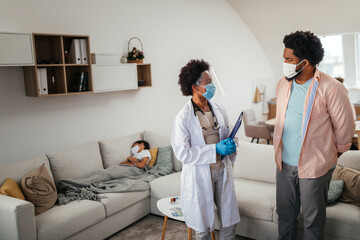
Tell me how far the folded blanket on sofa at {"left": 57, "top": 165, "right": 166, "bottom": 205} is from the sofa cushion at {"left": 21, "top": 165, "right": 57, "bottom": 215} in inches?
5.3

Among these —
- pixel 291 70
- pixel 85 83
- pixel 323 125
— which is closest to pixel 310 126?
pixel 323 125

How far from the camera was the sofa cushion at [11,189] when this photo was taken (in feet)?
9.83

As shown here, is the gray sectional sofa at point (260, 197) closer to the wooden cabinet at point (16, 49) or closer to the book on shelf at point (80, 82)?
the book on shelf at point (80, 82)

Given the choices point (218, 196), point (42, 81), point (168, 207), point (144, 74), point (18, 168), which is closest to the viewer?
point (218, 196)

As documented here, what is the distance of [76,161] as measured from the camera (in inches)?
151

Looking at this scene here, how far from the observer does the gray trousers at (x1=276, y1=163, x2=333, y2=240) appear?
233 cm

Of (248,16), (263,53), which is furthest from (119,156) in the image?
(263,53)

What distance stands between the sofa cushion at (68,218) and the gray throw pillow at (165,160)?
105 centimetres

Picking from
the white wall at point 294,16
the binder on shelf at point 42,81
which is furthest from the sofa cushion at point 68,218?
the white wall at point 294,16

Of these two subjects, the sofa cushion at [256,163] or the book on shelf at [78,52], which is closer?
the sofa cushion at [256,163]

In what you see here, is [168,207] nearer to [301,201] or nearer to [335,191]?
[301,201]

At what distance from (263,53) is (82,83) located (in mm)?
4698

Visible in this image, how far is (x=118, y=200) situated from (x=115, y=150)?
2.91ft

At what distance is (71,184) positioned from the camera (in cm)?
355
